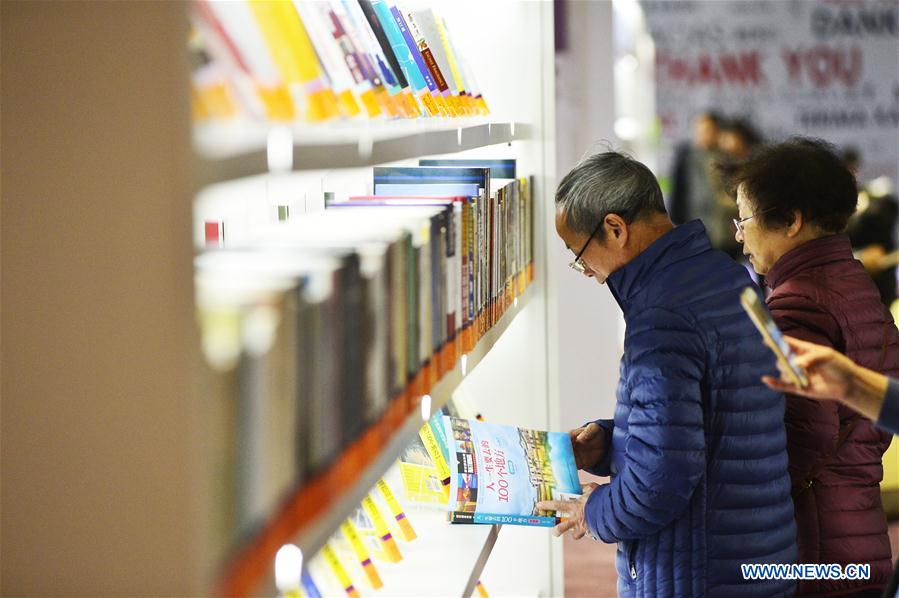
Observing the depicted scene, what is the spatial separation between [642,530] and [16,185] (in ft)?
4.89

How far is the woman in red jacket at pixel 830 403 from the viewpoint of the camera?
249cm

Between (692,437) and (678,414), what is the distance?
56 mm

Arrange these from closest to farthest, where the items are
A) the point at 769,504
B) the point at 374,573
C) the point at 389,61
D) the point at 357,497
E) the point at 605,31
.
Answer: the point at 357,497 → the point at 389,61 → the point at 769,504 → the point at 374,573 → the point at 605,31

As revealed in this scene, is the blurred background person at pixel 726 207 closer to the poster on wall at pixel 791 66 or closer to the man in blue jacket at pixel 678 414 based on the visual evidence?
the poster on wall at pixel 791 66

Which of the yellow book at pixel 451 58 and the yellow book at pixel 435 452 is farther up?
the yellow book at pixel 451 58

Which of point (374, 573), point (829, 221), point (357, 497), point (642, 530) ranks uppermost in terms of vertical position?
point (829, 221)

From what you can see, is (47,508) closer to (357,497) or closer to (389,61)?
(357,497)

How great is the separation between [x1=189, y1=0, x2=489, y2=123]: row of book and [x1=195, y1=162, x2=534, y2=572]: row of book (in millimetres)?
159

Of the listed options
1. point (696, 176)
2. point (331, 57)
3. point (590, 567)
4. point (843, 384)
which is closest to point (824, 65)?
point (696, 176)

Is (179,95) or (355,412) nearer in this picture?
(179,95)

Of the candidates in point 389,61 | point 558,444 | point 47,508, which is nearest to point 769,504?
point 558,444

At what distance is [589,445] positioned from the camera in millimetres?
2611

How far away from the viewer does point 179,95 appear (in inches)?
38.6

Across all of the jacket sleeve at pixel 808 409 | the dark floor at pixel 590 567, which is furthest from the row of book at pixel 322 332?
the dark floor at pixel 590 567
